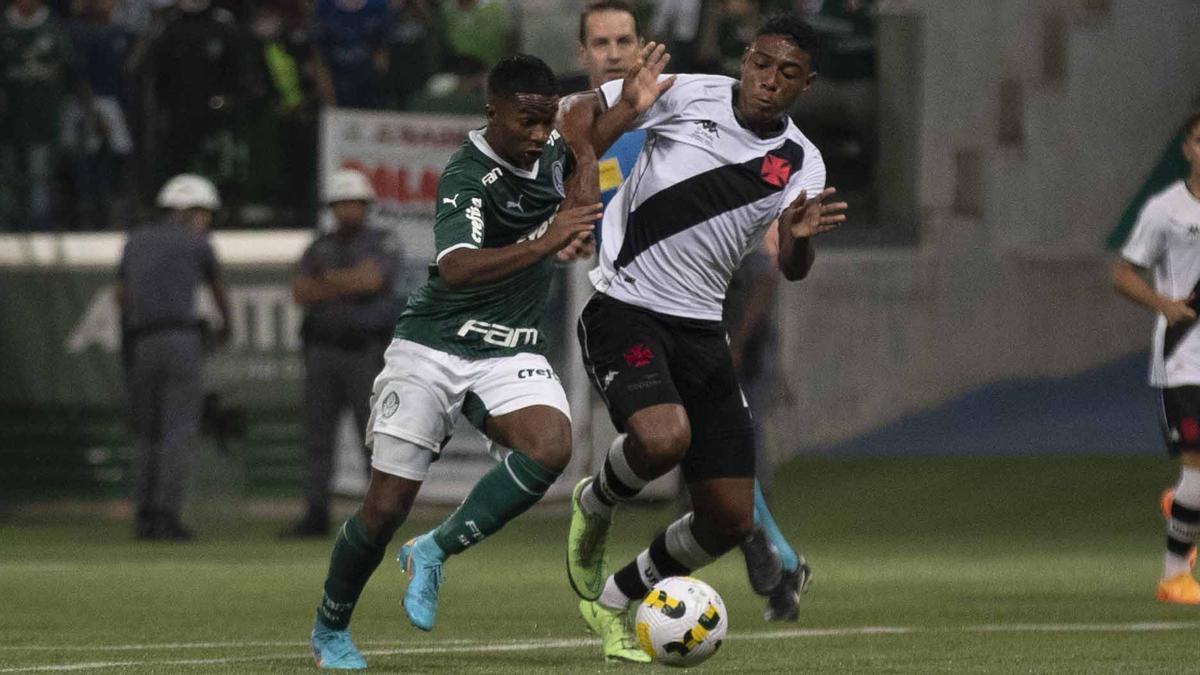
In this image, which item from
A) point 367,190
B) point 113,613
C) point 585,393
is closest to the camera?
point 113,613

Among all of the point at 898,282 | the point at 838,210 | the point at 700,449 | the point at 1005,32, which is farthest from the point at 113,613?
the point at 1005,32

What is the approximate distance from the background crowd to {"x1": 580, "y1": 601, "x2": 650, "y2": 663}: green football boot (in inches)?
388

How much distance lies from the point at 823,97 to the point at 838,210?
12.3 m

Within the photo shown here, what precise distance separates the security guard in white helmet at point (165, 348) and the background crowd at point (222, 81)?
1.94 m

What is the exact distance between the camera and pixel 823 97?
67.2 feet

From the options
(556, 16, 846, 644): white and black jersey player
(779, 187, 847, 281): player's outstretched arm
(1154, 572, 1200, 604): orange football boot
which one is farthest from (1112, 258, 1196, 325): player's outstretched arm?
(779, 187, 847, 281): player's outstretched arm

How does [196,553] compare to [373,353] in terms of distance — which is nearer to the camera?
[196,553]

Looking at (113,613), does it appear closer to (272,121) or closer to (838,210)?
(838,210)

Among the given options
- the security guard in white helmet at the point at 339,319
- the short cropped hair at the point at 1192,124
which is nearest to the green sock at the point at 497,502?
the short cropped hair at the point at 1192,124

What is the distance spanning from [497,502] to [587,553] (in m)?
0.93

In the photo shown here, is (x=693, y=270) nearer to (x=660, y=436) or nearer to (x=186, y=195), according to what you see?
(x=660, y=436)

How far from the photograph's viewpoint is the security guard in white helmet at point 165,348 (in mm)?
15828

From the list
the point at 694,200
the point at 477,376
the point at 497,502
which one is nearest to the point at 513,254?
the point at 477,376

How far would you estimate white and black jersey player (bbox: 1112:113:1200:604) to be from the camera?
1098cm
